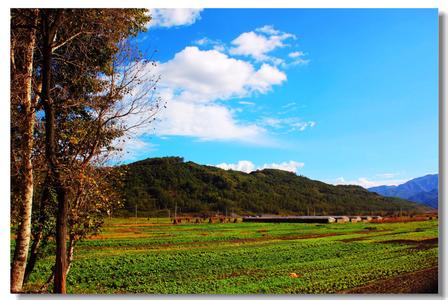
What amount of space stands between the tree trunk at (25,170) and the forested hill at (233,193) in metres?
34.7

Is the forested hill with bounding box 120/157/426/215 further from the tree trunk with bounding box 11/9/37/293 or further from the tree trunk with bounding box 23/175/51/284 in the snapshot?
the tree trunk with bounding box 11/9/37/293

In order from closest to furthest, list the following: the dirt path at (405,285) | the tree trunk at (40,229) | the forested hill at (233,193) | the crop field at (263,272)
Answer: the tree trunk at (40,229) < the dirt path at (405,285) < the crop field at (263,272) < the forested hill at (233,193)

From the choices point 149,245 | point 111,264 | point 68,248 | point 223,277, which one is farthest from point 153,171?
point 68,248

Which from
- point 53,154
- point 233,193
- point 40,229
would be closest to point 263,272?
point 40,229

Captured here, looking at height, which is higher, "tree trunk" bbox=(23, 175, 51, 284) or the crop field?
"tree trunk" bbox=(23, 175, 51, 284)

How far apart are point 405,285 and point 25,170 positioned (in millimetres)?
6293

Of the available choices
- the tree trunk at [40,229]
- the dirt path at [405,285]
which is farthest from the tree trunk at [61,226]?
the dirt path at [405,285]

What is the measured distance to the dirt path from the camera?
6.84 metres

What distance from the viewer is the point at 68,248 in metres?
6.88

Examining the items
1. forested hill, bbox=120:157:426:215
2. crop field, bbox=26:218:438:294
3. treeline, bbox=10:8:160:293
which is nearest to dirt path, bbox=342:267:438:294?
crop field, bbox=26:218:438:294

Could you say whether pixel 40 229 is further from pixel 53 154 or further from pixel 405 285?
pixel 405 285

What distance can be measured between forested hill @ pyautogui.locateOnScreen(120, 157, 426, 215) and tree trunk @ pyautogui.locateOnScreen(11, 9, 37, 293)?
34.7m

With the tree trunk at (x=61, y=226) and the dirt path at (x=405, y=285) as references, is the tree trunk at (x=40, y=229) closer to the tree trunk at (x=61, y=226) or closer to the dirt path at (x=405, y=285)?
the tree trunk at (x=61, y=226)

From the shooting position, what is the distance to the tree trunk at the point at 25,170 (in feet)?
19.1
